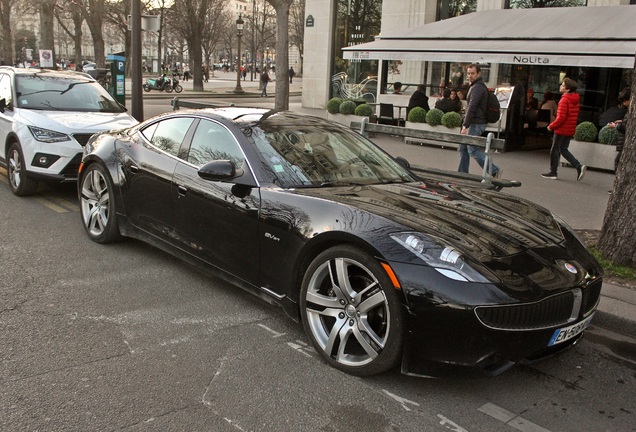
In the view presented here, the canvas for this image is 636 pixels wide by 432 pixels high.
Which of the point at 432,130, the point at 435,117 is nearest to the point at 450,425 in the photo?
the point at 432,130

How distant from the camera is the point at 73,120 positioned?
25.7 feet

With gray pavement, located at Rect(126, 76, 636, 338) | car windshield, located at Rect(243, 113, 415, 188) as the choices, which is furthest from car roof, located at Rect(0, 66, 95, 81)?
gray pavement, located at Rect(126, 76, 636, 338)

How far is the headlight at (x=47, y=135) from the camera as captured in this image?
751 centimetres

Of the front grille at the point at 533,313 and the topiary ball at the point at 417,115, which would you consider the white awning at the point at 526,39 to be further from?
the front grille at the point at 533,313

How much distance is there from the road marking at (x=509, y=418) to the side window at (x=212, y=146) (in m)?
2.34

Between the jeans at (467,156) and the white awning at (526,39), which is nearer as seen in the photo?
the jeans at (467,156)

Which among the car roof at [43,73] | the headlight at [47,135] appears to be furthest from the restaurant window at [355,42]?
the headlight at [47,135]

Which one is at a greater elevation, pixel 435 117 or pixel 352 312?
pixel 435 117

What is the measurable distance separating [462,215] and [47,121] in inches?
233

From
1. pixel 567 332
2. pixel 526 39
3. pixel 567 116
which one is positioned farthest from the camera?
pixel 526 39

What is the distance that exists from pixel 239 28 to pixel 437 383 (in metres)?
38.3

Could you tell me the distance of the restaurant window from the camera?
22.7 m

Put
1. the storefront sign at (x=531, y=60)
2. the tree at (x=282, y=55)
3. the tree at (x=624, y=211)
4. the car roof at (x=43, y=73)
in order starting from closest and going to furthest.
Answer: the tree at (x=624, y=211) → the car roof at (x=43, y=73) → the storefront sign at (x=531, y=60) → the tree at (x=282, y=55)

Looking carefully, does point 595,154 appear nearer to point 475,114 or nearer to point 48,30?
point 475,114
